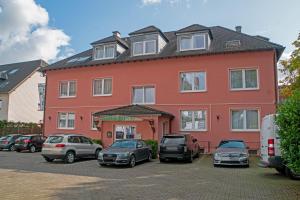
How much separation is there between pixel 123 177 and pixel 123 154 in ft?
9.96

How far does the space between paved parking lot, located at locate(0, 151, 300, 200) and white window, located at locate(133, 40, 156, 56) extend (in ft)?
43.4

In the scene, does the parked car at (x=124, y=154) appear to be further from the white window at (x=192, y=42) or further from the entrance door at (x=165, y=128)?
the white window at (x=192, y=42)

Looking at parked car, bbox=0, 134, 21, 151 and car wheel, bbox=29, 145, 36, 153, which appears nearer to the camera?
car wheel, bbox=29, 145, 36, 153

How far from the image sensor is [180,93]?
23438 mm

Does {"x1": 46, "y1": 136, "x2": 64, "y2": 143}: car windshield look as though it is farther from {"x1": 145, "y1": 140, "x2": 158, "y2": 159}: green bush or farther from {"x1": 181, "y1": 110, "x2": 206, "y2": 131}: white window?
{"x1": 181, "y1": 110, "x2": 206, "y2": 131}: white window

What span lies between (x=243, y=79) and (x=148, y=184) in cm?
1396

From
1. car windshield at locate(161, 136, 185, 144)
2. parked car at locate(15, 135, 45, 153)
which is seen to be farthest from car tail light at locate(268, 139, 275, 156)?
parked car at locate(15, 135, 45, 153)

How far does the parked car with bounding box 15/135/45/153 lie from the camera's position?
24312 millimetres

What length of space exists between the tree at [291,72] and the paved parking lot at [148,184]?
9571 mm

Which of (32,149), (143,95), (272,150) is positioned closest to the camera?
(272,150)

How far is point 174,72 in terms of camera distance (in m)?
23.8

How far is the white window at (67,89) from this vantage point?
90.7 feet

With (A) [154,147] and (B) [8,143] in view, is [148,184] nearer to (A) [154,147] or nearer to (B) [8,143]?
(A) [154,147]

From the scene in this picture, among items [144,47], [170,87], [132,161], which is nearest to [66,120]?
[144,47]
